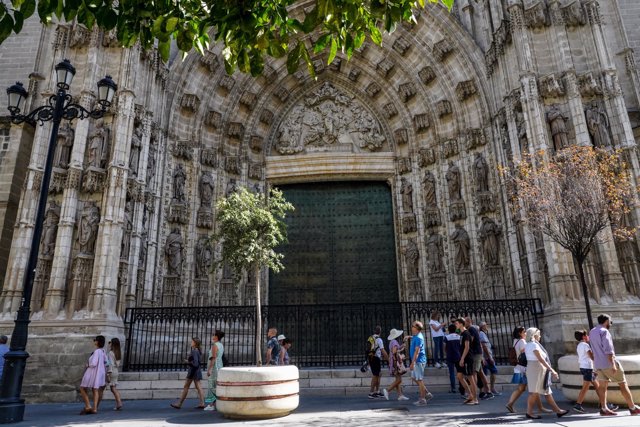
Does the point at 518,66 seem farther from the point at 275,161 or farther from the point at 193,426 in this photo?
the point at 193,426

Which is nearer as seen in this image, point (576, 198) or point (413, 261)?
point (576, 198)

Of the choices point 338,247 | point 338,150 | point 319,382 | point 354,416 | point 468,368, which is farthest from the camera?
point 338,150

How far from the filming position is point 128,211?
12.1 m

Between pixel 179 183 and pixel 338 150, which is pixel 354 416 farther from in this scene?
pixel 338 150

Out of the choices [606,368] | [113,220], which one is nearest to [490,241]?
[606,368]

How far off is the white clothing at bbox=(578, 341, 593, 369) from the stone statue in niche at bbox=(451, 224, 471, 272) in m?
7.40

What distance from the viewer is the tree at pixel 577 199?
8820mm

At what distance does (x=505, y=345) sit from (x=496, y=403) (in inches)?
183

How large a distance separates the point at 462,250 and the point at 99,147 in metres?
10.8

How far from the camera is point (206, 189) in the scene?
14.9 meters

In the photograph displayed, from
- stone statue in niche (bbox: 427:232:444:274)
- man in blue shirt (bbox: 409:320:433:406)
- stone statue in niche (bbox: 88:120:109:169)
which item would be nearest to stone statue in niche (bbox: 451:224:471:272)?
stone statue in niche (bbox: 427:232:444:274)

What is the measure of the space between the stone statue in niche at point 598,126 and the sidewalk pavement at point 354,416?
638 centimetres

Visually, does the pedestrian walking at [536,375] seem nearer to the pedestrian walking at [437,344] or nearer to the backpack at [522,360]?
the backpack at [522,360]

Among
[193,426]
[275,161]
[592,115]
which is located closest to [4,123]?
[275,161]
